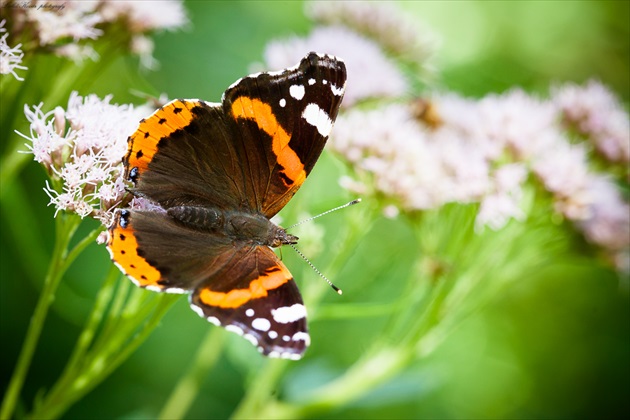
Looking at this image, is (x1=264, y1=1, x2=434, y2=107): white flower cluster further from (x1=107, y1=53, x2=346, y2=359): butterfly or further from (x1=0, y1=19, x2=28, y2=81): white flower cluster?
(x1=0, y1=19, x2=28, y2=81): white flower cluster

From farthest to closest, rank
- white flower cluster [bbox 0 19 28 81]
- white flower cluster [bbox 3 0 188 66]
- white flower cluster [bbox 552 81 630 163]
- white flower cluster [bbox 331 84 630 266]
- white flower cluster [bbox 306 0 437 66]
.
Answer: white flower cluster [bbox 306 0 437 66], white flower cluster [bbox 552 81 630 163], white flower cluster [bbox 331 84 630 266], white flower cluster [bbox 3 0 188 66], white flower cluster [bbox 0 19 28 81]

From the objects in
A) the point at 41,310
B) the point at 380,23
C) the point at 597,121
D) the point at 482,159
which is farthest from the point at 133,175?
the point at 597,121

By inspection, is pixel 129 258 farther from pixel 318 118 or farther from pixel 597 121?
pixel 597 121

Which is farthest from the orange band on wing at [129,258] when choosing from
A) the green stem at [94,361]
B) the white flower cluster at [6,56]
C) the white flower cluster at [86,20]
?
the white flower cluster at [86,20]

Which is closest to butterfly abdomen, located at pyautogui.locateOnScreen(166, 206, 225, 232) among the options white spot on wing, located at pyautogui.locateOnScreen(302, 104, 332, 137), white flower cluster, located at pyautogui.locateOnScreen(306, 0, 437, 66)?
white spot on wing, located at pyautogui.locateOnScreen(302, 104, 332, 137)

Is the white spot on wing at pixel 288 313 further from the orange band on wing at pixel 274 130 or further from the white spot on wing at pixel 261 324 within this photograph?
the orange band on wing at pixel 274 130

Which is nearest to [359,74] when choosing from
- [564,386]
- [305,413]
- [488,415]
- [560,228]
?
[560,228]
